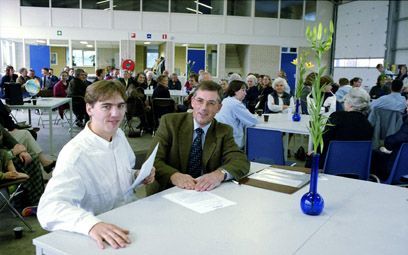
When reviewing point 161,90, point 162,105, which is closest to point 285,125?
point 162,105

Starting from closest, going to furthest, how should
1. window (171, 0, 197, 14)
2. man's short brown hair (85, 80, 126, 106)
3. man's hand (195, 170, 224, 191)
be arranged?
1. man's short brown hair (85, 80, 126, 106)
2. man's hand (195, 170, 224, 191)
3. window (171, 0, 197, 14)

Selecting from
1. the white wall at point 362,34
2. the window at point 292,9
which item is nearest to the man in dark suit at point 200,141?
the white wall at point 362,34

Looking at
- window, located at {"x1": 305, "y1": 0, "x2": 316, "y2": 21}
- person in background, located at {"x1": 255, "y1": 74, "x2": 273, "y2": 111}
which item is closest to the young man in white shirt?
person in background, located at {"x1": 255, "y1": 74, "x2": 273, "y2": 111}

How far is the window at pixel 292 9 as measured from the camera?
16.2 m

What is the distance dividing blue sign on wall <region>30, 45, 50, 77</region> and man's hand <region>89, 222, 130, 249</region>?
14.3m

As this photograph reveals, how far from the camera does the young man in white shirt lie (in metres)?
1.49

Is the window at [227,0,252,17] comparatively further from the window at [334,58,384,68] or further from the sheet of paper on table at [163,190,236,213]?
the sheet of paper on table at [163,190,236,213]

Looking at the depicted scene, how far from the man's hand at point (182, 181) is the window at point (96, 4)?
45.1ft

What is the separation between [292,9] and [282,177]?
50.7 ft

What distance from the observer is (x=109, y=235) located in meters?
1.40

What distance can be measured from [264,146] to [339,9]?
47.4 feet

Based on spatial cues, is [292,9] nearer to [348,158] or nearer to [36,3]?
[36,3]

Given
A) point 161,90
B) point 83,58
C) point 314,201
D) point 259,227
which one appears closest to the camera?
point 259,227

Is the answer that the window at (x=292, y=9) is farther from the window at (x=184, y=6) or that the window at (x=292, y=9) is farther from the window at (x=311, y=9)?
the window at (x=184, y=6)
